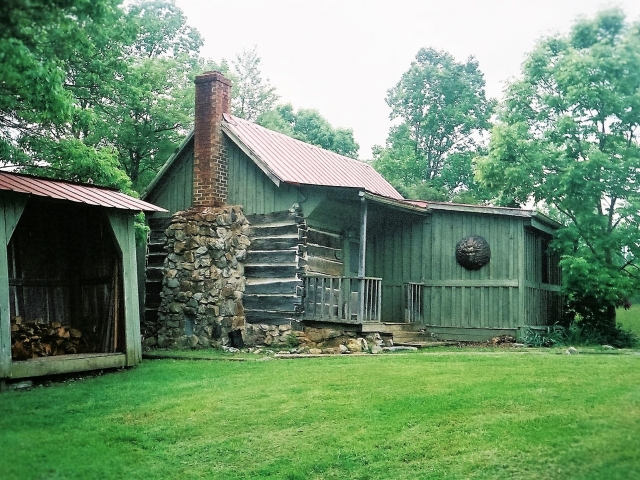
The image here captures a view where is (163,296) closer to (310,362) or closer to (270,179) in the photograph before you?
(270,179)

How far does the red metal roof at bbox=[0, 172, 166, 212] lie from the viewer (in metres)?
9.88

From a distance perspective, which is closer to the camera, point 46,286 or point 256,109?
point 46,286

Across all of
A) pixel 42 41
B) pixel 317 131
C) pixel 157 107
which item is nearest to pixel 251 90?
pixel 317 131

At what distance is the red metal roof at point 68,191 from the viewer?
9875mm

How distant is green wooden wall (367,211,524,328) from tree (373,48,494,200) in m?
13.3

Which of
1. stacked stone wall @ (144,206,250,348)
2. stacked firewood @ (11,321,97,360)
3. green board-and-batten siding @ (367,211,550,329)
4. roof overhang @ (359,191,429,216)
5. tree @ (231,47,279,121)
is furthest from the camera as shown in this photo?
tree @ (231,47,279,121)

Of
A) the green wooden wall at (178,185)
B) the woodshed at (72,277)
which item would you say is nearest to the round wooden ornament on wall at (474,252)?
the green wooden wall at (178,185)

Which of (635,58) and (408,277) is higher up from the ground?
(635,58)

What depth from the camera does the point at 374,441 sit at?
22.6 ft

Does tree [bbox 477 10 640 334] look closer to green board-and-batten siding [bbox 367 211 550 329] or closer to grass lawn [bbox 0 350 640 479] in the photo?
green board-and-batten siding [bbox 367 211 550 329]

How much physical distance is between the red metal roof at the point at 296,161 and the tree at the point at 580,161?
3621 mm

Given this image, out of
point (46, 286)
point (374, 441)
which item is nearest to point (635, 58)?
point (374, 441)

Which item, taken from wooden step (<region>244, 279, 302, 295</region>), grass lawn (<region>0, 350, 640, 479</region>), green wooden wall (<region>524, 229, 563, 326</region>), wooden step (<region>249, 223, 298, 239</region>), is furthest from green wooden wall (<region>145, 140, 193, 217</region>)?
green wooden wall (<region>524, 229, 563, 326</region>)

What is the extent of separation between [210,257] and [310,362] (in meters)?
4.59
